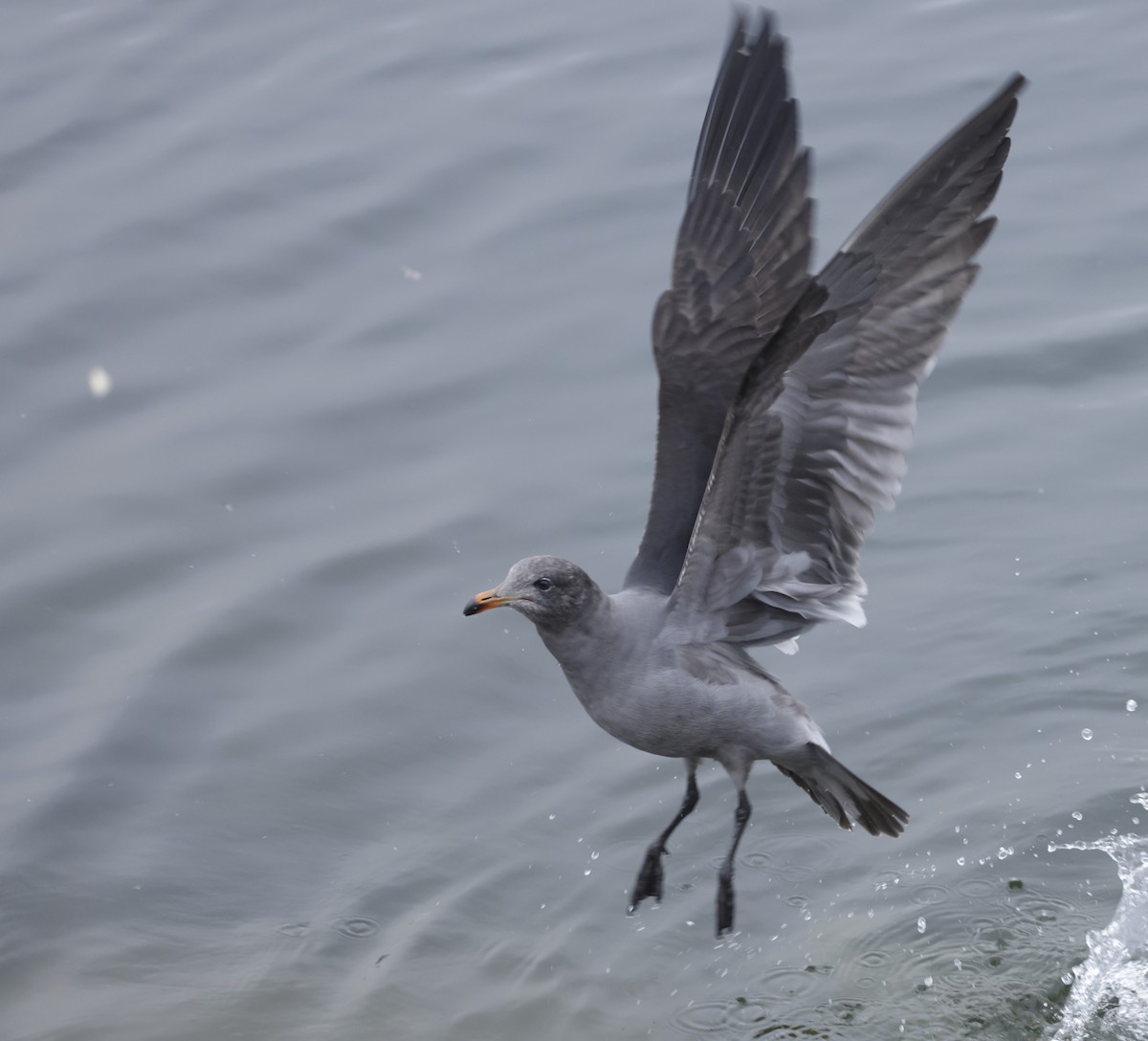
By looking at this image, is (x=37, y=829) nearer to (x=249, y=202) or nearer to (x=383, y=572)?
(x=383, y=572)

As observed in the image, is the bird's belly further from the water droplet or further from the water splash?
the water droplet

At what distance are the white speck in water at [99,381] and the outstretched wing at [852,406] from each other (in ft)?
16.7

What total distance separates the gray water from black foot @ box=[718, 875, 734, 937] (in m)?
0.36

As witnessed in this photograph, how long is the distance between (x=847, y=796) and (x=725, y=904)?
1.80 ft

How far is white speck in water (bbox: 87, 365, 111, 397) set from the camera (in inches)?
408

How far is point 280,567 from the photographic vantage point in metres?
9.05

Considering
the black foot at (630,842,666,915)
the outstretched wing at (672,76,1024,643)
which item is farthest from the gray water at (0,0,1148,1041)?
the outstretched wing at (672,76,1024,643)

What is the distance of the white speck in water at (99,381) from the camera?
34.0 ft

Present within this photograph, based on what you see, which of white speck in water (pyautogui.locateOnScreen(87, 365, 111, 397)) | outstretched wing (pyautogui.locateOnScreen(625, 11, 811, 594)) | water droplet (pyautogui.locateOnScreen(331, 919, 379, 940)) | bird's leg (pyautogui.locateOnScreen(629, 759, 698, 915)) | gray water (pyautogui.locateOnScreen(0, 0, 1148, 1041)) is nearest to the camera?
outstretched wing (pyautogui.locateOnScreen(625, 11, 811, 594))

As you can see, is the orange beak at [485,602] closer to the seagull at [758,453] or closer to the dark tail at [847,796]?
the seagull at [758,453]

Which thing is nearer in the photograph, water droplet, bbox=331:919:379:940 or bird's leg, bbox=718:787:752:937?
bird's leg, bbox=718:787:752:937

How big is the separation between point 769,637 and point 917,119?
18.4 feet

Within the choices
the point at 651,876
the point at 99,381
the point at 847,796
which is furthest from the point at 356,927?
the point at 99,381

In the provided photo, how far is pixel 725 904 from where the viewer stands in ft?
21.1
